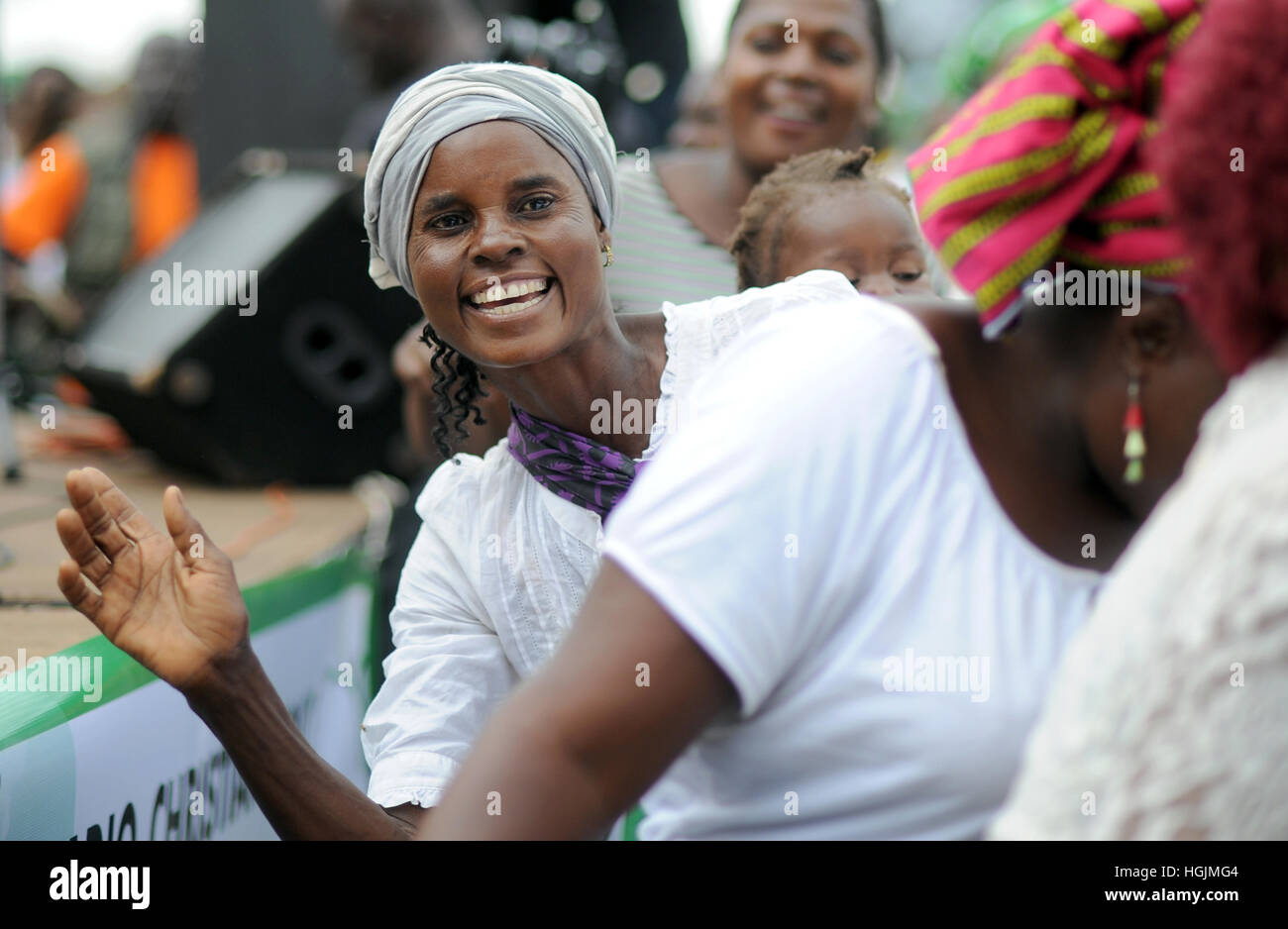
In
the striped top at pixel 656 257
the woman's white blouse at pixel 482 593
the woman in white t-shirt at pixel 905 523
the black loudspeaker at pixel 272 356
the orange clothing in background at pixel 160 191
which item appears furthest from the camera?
the orange clothing in background at pixel 160 191

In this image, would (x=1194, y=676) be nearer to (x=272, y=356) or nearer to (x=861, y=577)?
(x=861, y=577)

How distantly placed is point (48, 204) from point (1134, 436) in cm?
619

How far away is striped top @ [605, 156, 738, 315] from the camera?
2545 millimetres

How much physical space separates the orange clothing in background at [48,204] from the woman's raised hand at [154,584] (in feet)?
17.1

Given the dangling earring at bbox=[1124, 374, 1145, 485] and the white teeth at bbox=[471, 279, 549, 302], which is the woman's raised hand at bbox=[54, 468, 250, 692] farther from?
the dangling earring at bbox=[1124, 374, 1145, 485]

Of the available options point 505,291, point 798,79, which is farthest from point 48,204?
point 505,291

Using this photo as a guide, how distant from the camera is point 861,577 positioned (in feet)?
3.61

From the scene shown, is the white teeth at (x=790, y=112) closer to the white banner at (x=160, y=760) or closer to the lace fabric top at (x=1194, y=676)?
the white banner at (x=160, y=760)

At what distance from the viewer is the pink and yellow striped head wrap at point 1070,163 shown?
1094mm

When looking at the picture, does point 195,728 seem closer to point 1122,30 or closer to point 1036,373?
point 1036,373

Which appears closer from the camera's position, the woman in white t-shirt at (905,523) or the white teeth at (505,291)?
→ the woman in white t-shirt at (905,523)

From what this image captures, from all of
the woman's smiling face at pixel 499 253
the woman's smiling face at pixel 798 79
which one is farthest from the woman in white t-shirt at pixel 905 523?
the woman's smiling face at pixel 798 79

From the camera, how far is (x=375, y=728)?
1803 millimetres
